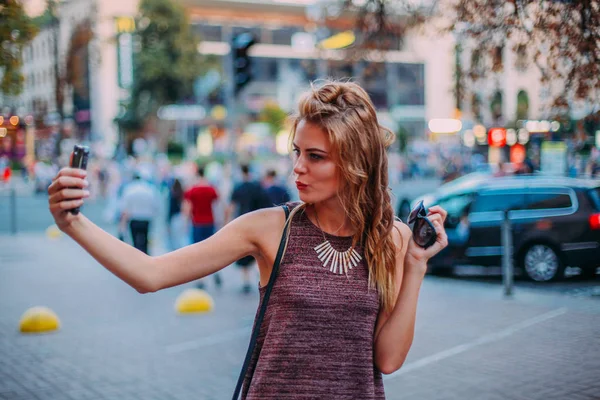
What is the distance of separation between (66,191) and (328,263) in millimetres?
831

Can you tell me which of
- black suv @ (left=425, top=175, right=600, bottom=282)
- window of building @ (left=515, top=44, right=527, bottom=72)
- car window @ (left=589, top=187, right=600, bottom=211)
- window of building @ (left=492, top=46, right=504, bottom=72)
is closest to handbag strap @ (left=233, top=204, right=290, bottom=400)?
window of building @ (left=515, top=44, right=527, bottom=72)

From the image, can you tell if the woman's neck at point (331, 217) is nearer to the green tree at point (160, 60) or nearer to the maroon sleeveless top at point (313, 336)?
the maroon sleeveless top at point (313, 336)

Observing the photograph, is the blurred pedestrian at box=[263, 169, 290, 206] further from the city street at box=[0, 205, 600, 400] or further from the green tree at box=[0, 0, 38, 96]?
the green tree at box=[0, 0, 38, 96]

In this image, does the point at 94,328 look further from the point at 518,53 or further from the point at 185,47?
the point at 185,47

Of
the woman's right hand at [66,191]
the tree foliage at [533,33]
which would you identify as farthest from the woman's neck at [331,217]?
the tree foliage at [533,33]

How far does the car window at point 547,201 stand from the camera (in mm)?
13812

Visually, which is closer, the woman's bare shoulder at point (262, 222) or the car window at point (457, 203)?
the woman's bare shoulder at point (262, 222)

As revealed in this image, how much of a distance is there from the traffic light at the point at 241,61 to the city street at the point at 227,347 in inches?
148

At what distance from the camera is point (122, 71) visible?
58062 millimetres

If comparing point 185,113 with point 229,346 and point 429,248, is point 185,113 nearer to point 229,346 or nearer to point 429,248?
point 229,346

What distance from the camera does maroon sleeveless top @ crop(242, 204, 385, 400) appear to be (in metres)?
2.47

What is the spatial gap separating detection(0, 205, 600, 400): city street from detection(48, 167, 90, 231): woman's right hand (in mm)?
4641

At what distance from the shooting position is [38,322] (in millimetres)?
9758

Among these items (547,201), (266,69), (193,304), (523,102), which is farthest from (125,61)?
(193,304)
